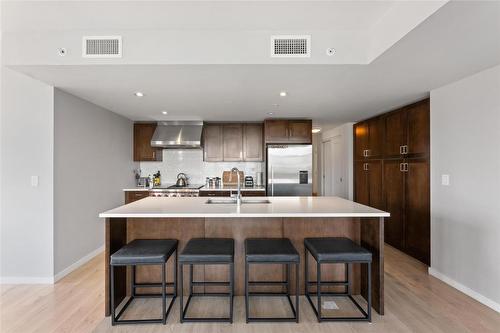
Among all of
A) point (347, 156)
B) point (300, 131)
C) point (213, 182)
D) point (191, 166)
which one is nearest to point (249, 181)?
point (213, 182)

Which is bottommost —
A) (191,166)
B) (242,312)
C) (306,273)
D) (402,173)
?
(242,312)

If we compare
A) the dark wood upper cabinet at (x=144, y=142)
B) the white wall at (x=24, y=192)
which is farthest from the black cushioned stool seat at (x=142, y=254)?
Result: the dark wood upper cabinet at (x=144, y=142)

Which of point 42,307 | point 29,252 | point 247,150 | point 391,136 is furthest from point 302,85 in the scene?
point 29,252

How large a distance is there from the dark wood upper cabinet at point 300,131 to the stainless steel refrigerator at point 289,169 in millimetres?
130

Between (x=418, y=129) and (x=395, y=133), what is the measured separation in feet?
1.54

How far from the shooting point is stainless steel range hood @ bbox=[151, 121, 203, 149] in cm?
482

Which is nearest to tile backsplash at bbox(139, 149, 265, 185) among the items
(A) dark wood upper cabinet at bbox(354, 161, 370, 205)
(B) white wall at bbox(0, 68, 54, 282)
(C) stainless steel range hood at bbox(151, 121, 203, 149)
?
(C) stainless steel range hood at bbox(151, 121, 203, 149)

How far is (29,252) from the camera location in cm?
288

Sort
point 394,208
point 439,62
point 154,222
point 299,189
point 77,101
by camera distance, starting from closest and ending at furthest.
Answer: point 439,62, point 154,222, point 77,101, point 394,208, point 299,189

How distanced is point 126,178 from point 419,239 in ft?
16.0

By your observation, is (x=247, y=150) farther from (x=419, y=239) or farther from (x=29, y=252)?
(x=29, y=252)

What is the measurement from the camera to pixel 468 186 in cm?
262

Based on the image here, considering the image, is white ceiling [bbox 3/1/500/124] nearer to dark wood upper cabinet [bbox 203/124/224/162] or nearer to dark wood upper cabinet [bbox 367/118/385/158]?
dark wood upper cabinet [bbox 367/118/385/158]

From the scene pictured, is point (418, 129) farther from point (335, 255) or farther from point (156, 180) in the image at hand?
point (156, 180)
